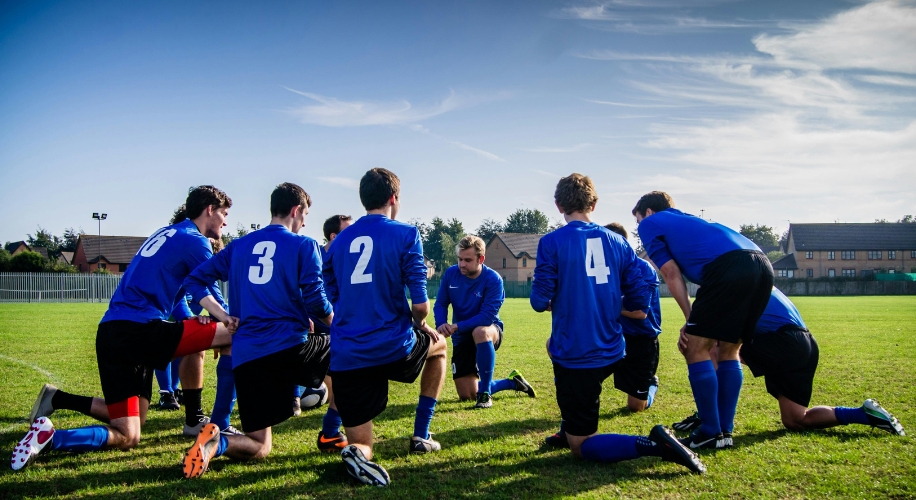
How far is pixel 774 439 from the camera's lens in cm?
510

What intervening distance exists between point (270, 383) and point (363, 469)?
106cm

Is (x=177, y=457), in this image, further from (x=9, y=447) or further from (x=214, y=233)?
(x=214, y=233)

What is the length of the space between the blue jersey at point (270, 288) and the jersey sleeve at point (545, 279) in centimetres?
165

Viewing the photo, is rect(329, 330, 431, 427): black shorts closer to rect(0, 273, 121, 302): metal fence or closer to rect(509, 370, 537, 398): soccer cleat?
rect(509, 370, 537, 398): soccer cleat

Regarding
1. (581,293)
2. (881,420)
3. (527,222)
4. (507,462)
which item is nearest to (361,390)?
(507,462)

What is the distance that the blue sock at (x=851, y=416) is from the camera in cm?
509

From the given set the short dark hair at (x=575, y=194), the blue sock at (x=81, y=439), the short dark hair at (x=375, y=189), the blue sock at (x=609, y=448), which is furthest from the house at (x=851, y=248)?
the blue sock at (x=81, y=439)

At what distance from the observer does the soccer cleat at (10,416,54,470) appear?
4352 mm

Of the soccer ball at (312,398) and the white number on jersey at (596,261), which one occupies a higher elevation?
the white number on jersey at (596,261)

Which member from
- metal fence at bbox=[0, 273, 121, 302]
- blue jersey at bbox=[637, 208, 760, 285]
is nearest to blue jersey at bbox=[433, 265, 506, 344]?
blue jersey at bbox=[637, 208, 760, 285]

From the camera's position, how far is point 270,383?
14.9ft

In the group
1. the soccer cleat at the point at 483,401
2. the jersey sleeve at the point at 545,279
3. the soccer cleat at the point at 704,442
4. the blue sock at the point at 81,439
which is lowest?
the soccer cleat at the point at 483,401

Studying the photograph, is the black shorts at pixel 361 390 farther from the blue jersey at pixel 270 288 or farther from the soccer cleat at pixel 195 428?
the soccer cleat at pixel 195 428

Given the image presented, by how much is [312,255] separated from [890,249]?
327ft
